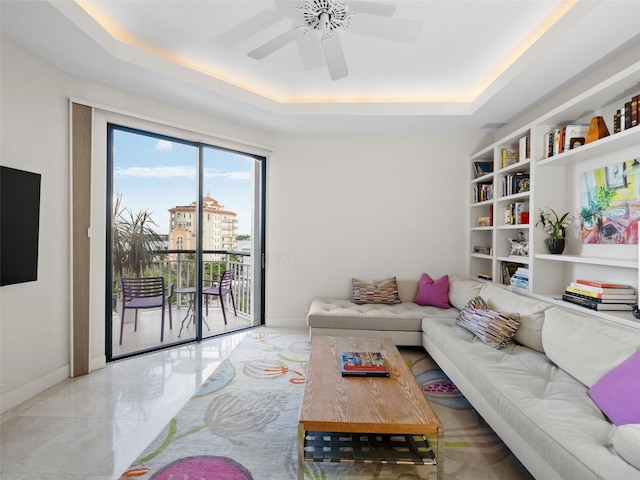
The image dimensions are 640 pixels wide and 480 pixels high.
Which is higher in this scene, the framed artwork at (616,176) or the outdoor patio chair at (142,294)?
the framed artwork at (616,176)

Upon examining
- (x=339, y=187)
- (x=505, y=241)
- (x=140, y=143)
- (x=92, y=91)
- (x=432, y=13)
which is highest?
(x=432, y=13)

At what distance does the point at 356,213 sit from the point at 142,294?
9.02 feet

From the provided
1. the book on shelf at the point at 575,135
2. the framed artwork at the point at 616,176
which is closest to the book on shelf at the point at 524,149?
the book on shelf at the point at 575,135

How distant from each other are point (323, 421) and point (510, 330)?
68.2 inches

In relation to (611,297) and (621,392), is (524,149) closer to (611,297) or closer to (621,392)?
(611,297)

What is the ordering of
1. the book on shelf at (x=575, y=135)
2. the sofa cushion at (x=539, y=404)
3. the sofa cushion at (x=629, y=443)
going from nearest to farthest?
1. the sofa cushion at (x=629, y=443)
2. the sofa cushion at (x=539, y=404)
3. the book on shelf at (x=575, y=135)

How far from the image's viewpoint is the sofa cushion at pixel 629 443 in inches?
45.3

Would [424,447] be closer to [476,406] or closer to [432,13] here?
[476,406]

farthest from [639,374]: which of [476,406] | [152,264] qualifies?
[152,264]

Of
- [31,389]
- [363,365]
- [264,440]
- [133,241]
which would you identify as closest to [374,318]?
[363,365]

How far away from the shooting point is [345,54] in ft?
9.66

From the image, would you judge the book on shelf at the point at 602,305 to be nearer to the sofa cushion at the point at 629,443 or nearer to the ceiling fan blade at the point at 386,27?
the sofa cushion at the point at 629,443

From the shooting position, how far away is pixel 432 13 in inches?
93.7

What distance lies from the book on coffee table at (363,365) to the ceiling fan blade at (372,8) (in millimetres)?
2214
